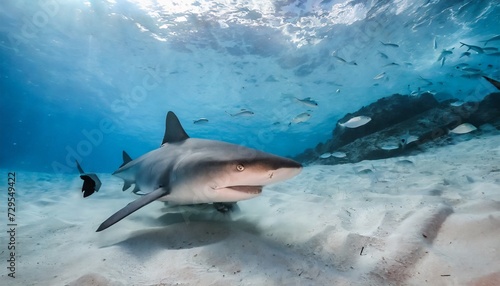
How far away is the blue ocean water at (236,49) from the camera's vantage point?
14.7m

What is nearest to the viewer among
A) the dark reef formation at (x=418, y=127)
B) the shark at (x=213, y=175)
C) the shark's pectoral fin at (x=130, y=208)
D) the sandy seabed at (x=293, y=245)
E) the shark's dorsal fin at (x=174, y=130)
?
the sandy seabed at (x=293, y=245)

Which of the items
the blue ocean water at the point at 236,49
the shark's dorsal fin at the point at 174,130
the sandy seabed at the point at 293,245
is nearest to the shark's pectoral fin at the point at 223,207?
the sandy seabed at the point at 293,245

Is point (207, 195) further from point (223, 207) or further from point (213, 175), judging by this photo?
point (223, 207)

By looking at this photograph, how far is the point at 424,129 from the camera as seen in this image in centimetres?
1005

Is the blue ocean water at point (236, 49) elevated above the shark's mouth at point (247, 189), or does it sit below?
above

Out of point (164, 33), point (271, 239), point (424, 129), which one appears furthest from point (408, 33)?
point (271, 239)

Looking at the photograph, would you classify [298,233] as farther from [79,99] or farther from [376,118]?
[79,99]

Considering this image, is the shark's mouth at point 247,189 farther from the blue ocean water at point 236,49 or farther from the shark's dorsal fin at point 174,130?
the blue ocean water at point 236,49

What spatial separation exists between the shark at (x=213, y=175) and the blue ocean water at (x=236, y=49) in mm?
4658

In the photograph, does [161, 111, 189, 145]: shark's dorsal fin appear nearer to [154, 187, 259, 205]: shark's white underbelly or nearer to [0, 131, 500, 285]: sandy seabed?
[0, 131, 500, 285]: sandy seabed

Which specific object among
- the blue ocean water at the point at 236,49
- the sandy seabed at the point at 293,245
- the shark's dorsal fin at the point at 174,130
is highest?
the blue ocean water at the point at 236,49

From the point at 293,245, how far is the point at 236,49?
18.0m

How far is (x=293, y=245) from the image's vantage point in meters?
2.44

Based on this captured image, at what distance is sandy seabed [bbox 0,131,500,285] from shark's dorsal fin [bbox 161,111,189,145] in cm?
128
